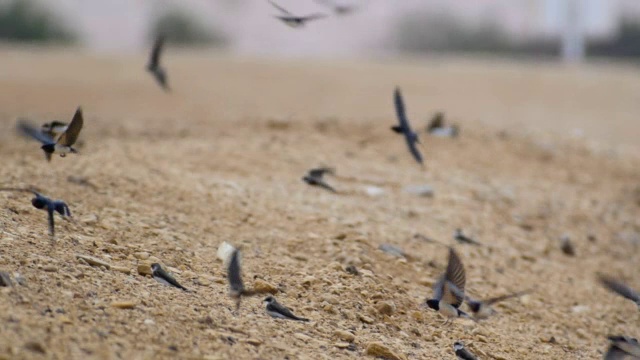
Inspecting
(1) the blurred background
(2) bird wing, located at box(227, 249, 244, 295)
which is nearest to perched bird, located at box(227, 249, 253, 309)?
(2) bird wing, located at box(227, 249, 244, 295)

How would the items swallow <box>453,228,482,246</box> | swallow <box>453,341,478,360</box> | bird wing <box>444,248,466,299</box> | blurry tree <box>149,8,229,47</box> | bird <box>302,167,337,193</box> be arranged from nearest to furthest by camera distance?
swallow <box>453,341,478,360</box> < bird wing <box>444,248,466,299</box> < swallow <box>453,228,482,246</box> < bird <box>302,167,337,193</box> < blurry tree <box>149,8,229,47</box>

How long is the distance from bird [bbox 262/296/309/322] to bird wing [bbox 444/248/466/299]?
686mm

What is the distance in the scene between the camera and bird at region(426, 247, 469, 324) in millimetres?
4844

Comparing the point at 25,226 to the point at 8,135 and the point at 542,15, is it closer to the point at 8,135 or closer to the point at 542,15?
the point at 8,135

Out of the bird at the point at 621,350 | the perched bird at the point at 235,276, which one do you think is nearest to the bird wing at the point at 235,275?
the perched bird at the point at 235,276

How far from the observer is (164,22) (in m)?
26.9

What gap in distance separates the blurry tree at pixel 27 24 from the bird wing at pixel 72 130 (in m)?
18.9

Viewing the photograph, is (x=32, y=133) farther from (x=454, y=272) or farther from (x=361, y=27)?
Result: (x=361, y=27)

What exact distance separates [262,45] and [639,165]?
1968cm

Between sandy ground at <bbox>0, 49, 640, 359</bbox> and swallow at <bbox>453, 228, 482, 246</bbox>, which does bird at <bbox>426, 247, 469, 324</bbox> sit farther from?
swallow at <bbox>453, 228, 482, 246</bbox>

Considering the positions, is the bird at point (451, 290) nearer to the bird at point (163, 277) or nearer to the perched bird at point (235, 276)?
the perched bird at point (235, 276)

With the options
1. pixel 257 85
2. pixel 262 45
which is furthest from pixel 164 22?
pixel 257 85

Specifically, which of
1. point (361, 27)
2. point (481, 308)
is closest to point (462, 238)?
point (481, 308)

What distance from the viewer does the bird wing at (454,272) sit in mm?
4840
